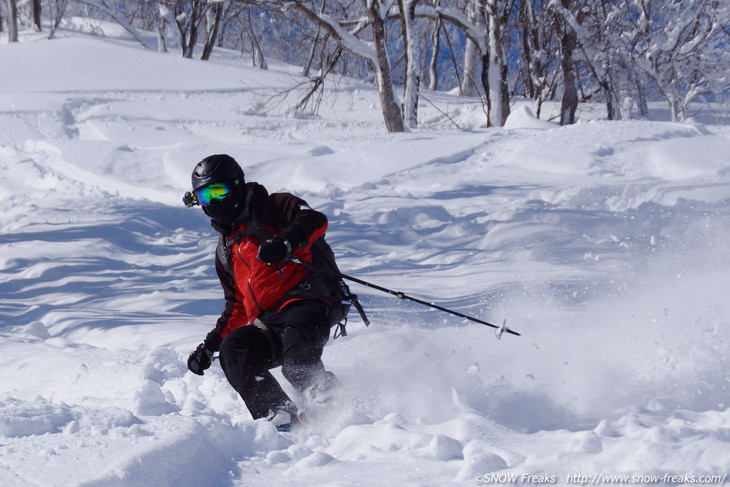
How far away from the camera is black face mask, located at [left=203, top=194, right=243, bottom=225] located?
3645mm

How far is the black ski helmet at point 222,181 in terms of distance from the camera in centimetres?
364

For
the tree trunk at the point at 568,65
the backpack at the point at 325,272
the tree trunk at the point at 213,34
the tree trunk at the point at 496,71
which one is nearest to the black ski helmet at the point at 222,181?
the backpack at the point at 325,272

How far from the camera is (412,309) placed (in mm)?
5727

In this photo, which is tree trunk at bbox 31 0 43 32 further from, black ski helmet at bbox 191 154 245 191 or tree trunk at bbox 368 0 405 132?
black ski helmet at bbox 191 154 245 191

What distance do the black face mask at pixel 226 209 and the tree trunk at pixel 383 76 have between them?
36.2 ft

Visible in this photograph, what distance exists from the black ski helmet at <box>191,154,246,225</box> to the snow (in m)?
0.87

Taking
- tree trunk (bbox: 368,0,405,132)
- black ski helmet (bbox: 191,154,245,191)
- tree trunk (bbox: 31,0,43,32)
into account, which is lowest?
black ski helmet (bbox: 191,154,245,191)

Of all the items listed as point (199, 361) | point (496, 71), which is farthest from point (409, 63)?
point (199, 361)

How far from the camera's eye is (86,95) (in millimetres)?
18672

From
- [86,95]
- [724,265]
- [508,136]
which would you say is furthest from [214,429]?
[86,95]

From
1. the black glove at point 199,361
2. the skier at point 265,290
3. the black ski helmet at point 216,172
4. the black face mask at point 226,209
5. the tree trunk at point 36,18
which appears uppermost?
the tree trunk at point 36,18

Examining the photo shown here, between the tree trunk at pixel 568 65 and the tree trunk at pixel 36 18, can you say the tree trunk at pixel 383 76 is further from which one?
the tree trunk at pixel 36 18

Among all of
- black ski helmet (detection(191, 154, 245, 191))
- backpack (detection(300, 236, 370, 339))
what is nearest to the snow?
backpack (detection(300, 236, 370, 339))

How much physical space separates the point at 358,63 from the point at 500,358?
135 ft
